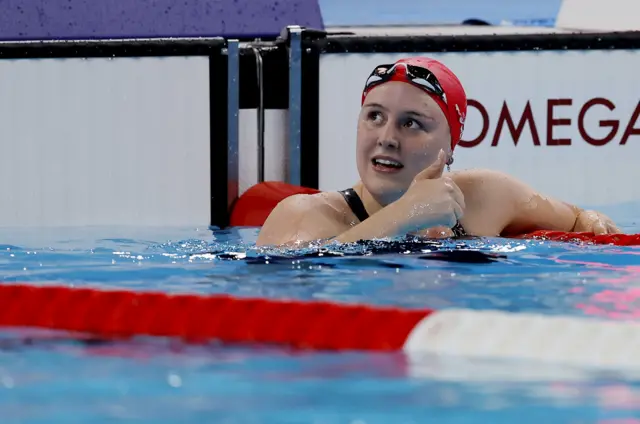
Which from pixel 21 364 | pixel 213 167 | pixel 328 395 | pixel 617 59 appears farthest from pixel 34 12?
pixel 328 395

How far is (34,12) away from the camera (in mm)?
5320

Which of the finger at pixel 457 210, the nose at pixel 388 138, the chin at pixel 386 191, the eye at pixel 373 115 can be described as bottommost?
the finger at pixel 457 210

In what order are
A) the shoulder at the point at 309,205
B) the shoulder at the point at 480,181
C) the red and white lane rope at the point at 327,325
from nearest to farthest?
the red and white lane rope at the point at 327,325 → the shoulder at the point at 309,205 → the shoulder at the point at 480,181

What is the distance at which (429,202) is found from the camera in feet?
9.83

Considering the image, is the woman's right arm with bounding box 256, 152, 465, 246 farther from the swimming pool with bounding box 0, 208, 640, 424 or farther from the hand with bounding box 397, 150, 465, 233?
the swimming pool with bounding box 0, 208, 640, 424

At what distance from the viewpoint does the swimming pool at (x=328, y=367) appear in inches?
60.9

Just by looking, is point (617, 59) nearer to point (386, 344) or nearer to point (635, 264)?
point (635, 264)

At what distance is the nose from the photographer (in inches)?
122

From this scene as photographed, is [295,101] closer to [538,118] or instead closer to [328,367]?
[538,118]

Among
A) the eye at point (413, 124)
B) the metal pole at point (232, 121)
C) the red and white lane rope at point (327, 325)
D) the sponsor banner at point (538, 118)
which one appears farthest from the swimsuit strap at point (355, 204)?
the metal pole at point (232, 121)

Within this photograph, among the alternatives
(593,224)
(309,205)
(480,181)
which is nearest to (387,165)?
(309,205)

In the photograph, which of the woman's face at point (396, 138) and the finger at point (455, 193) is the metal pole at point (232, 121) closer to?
the woman's face at point (396, 138)

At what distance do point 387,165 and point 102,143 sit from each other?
2.07 metres

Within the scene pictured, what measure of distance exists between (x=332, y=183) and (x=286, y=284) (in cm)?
210
